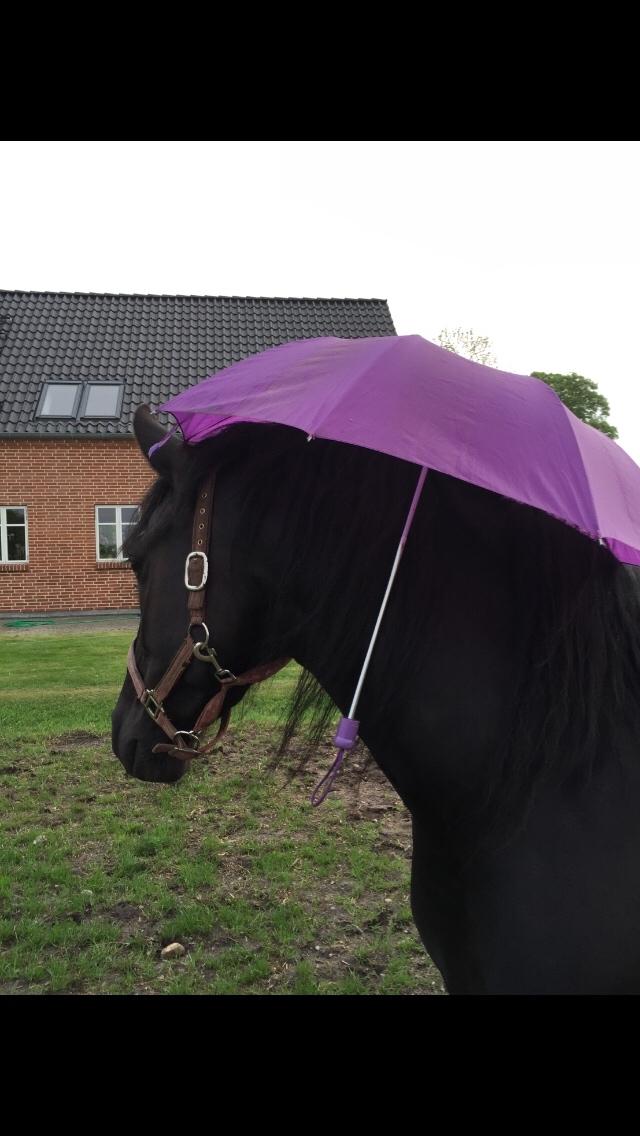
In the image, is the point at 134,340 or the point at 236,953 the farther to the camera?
the point at 134,340

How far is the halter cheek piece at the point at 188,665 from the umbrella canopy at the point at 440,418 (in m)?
0.22

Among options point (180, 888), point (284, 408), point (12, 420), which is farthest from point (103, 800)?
point (12, 420)

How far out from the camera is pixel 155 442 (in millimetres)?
1716

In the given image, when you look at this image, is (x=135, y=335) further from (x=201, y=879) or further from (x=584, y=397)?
(x=584, y=397)

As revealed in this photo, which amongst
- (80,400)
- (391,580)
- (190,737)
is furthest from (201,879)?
(80,400)

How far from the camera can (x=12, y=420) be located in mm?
13836

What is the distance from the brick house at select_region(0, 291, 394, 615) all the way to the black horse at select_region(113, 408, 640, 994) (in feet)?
37.4

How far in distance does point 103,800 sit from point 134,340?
551 inches

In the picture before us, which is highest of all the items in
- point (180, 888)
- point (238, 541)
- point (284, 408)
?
point (284, 408)

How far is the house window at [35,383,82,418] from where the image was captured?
1423 cm

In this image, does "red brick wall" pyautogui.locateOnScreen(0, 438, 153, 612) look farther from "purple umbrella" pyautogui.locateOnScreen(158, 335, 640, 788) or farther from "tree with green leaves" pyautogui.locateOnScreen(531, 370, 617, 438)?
"tree with green leaves" pyautogui.locateOnScreen(531, 370, 617, 438)

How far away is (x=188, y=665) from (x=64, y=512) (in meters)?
13.5

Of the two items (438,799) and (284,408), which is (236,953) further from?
(284,408)

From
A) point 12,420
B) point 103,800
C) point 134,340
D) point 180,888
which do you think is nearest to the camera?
point 180,888
